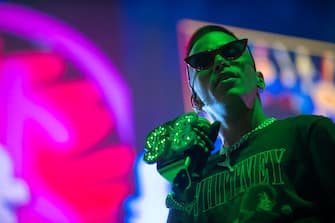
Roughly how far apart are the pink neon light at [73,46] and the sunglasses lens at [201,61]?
2.44ft

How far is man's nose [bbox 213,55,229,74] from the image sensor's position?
96 cm

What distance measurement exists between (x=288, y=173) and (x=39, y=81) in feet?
3.57

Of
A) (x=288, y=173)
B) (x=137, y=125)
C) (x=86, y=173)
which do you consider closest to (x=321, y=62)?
(x=137, y=125)

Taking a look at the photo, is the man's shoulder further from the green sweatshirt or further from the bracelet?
the bracelet

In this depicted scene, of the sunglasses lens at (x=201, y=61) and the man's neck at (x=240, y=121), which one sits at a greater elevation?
the sunglasses lens at (x=201, y=61)

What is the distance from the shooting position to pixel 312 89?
2.10 meters

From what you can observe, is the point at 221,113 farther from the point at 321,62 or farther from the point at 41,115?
the point at 321,62

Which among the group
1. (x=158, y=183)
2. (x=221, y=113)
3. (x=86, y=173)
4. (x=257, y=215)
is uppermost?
(x=86, y=173)

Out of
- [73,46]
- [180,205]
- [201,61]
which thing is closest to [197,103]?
[201,61]

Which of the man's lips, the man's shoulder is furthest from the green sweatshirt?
the man's lips

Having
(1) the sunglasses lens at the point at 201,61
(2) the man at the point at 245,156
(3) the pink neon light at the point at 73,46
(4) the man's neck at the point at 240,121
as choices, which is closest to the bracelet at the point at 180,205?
(2) the man at the point at 245,156

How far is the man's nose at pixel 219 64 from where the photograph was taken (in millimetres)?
955

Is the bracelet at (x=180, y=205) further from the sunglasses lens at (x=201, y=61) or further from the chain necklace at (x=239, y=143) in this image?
the sunglasses lens at (x=201, y=61)

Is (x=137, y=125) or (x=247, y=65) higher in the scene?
(x=137, y=125)
